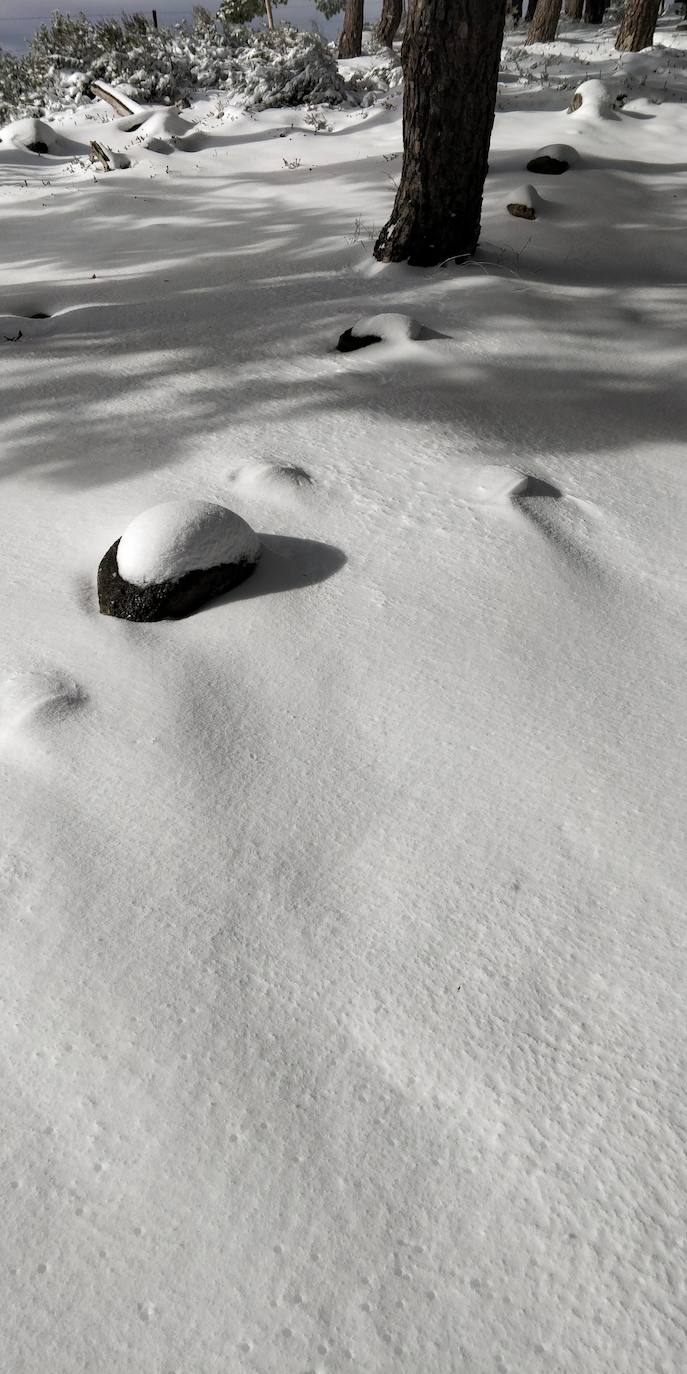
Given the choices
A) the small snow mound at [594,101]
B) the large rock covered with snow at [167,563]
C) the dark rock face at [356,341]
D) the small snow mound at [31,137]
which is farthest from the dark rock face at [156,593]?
the small snow mound at [31,137]

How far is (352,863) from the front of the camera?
1893 mm

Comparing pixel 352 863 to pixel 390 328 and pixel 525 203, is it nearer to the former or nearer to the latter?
pixel 390 328

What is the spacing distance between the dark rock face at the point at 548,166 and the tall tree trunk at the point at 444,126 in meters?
1.97

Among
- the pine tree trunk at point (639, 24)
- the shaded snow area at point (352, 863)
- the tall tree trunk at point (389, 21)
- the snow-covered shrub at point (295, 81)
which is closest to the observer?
the shaded snow area at point (352, 863)

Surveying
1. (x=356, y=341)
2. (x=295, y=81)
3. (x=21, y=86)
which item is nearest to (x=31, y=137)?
(x=295, y=81)

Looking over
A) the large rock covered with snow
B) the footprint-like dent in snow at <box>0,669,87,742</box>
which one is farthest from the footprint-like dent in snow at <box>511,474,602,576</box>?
the footprint-like dent in snow at <box>0,669,87,742</box>

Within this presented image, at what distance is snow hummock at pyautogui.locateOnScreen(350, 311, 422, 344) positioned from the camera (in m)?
4.03

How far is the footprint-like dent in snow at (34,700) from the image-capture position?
2.18 m

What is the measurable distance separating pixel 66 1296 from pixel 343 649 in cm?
157

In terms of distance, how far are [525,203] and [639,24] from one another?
874 centimetres

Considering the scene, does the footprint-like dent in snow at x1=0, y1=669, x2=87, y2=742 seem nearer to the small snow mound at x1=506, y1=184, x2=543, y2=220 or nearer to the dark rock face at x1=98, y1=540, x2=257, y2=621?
the dark rock face at x1=98, y1=540, x2=257, y2=621

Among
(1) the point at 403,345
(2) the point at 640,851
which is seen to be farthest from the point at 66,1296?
(1) the point at 403,345

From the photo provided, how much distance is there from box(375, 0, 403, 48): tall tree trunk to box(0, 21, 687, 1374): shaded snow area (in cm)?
1445

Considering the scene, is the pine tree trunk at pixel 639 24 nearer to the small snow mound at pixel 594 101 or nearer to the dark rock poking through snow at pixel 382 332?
the small snow mound at pixel 594 101
